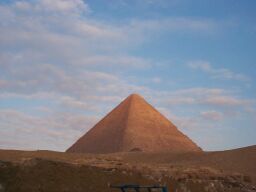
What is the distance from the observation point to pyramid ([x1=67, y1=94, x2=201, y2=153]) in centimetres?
6738

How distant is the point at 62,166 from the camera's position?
16.4m

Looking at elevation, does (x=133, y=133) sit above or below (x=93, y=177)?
above

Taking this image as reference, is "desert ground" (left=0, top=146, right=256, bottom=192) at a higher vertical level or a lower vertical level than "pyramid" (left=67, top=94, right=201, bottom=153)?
lower

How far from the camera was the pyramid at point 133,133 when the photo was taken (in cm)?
6738

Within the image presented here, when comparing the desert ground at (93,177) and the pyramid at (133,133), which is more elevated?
the pyramid at (133,133)

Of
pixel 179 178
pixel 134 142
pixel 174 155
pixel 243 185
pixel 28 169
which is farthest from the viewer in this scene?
pixel 134 142

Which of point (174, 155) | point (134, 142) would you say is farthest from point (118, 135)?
point (174, 155)

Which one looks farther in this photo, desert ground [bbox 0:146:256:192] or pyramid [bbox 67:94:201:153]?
pyramid [bbox 67:94:201:153]

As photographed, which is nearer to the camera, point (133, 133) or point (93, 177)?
point (93, 177)

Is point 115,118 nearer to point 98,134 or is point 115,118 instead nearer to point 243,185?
point 98,134

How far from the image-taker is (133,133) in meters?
68.6

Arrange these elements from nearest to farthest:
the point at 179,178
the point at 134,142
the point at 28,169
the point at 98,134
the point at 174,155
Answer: the point at 28,169
the point at 179,178
the point at 174,155
the point at 134,142
the point at 98,134

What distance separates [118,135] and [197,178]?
160ft

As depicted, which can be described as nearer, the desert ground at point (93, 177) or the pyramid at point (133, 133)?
the desert ground at point (93, 177)
